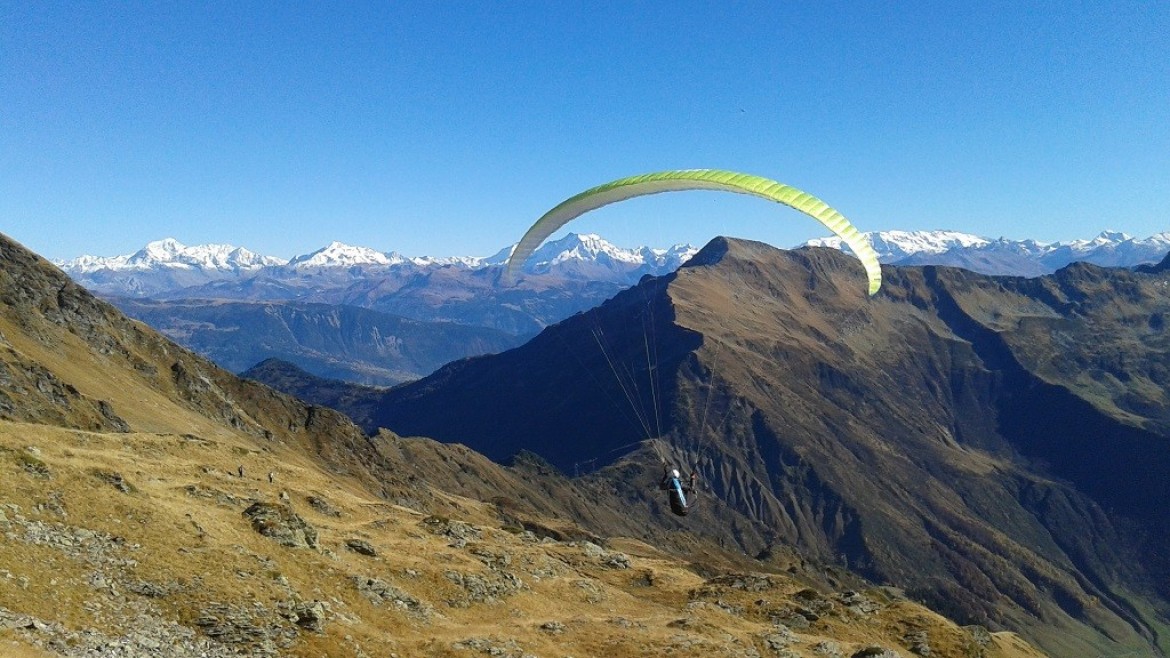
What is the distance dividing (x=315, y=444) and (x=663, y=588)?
318ft

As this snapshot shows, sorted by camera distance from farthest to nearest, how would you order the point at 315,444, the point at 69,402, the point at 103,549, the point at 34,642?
the point at 315,444, the point at 69,402, the point at 103,549, the point at 34,642

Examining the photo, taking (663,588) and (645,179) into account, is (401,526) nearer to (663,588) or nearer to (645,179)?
(663,588)

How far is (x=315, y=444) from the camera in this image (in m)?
132

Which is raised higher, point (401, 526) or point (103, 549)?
point (103, 549)

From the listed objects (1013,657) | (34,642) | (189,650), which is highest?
(34,642)

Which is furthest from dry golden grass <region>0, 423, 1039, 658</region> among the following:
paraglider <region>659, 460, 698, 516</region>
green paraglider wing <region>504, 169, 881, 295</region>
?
green paraglider wing <region>504, 169, 881, 295</region>

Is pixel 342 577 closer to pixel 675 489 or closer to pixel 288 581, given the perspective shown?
pixel 288 581

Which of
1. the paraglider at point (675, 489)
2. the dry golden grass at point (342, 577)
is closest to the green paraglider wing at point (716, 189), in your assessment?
the paraglider at point (675, 489)

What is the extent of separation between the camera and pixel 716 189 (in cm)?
3509

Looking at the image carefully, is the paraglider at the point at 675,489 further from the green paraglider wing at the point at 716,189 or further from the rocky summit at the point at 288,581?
the green paraglider wing at the point at 716,189

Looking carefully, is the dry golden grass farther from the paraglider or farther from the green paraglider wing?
the green paraglider wing

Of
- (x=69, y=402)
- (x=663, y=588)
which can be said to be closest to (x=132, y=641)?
(x=663, y=588)

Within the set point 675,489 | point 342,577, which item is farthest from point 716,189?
point 342,577

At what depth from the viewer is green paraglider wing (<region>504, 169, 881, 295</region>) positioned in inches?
1304
